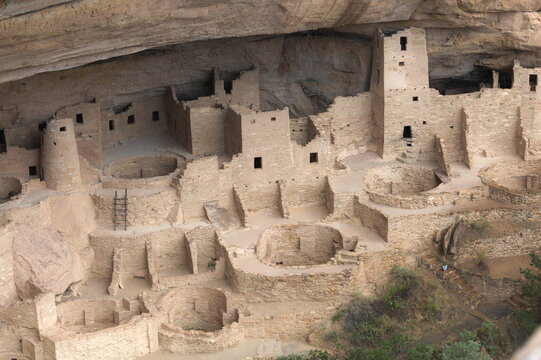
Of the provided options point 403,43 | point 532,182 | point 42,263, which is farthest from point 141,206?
point 532,182

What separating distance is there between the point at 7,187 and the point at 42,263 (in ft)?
9.32

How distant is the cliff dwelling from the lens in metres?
15.4

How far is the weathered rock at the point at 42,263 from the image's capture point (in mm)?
15680

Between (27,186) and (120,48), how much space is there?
14.3 ft

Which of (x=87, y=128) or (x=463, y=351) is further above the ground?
(x=87, y=128)

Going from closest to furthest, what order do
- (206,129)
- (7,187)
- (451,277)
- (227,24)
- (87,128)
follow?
(227,24) → (451,277) → (7,187) → (87,128) → (206,129)

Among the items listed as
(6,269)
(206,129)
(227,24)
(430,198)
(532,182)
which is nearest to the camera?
(6,269)

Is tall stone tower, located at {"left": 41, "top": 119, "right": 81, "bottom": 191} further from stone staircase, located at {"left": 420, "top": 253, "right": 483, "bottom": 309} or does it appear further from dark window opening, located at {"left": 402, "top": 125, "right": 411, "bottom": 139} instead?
dark window opening, located at {"left": 402, "top": 125, "right": 411, "bottom": 139}

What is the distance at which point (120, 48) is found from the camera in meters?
15.4

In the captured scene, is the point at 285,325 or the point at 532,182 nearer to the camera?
the point at 285,325

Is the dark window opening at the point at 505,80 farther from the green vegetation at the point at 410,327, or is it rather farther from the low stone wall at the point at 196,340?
the low stone wall at the point at 196,340

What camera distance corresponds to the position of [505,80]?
2180cm

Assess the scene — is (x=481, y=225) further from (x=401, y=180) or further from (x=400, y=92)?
(x=400, y=92)

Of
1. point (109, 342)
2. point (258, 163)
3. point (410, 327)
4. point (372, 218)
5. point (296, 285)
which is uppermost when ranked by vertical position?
point (258, 163)
